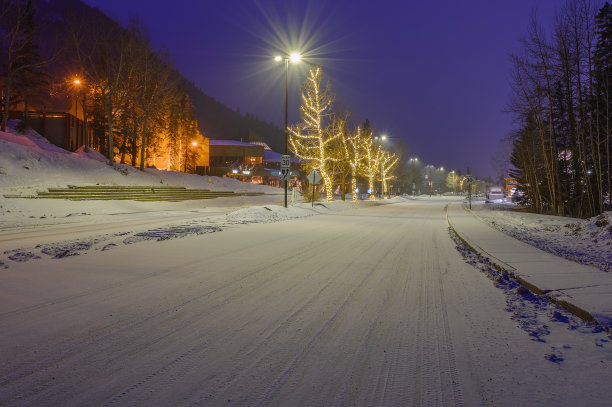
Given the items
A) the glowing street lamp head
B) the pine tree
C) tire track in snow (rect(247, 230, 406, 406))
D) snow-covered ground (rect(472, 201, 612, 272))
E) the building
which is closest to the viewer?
tire track in snow (rect(247, 230, 406, 406))

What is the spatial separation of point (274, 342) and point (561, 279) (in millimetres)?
5343

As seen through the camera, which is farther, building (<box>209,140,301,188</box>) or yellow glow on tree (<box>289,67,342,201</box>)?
building (<box>209,140,301,188</box>)

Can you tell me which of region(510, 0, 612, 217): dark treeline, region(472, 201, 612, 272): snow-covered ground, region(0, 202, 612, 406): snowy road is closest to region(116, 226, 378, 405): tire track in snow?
region(0, 202, 612, 406): snowy road

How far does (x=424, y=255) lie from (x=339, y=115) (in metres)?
34.8

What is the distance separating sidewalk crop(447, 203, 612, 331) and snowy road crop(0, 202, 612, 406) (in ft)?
1.86

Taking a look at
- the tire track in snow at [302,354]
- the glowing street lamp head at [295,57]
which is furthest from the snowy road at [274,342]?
the glowing street lamp head at [295,57]

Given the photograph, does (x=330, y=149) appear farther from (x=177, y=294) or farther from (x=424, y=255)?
(x=177, y=294)

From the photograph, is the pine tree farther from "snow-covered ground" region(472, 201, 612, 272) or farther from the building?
the building

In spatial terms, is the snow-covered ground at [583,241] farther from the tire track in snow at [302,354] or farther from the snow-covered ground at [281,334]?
the tire track in snow at [302,354]

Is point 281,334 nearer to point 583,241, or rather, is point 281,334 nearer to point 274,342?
point 274,342

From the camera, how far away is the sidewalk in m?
4.80

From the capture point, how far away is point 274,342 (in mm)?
3869

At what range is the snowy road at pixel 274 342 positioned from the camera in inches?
114

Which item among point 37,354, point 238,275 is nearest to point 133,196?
point 238,275
